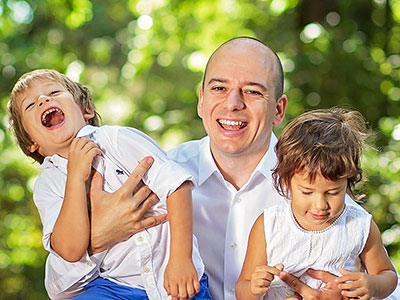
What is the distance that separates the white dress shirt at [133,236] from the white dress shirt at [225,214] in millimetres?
330

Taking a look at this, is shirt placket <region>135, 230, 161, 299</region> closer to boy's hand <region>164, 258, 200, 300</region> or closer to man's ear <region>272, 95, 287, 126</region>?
boy's hand <region>164, 258, 200, 300</region>

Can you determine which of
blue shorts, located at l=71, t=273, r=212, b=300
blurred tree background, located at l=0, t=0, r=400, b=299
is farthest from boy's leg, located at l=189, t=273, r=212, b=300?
blurred tree background, located at l=0, t=0, r=400, b=299

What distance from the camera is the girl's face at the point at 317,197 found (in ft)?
7.61

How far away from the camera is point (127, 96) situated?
25.3ft

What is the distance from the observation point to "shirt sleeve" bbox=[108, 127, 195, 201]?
255 centimetres

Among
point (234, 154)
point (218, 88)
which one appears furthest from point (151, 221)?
point (218, 88)

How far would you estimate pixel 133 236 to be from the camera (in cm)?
264

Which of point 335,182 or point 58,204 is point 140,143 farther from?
point 335,182

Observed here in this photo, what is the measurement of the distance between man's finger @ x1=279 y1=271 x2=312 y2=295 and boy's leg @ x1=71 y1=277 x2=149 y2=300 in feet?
1.67

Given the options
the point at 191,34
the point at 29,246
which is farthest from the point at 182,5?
the point at 29,246

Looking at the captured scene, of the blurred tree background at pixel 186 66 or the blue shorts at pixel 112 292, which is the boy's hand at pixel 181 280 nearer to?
the blue shorts at pixel 112 292

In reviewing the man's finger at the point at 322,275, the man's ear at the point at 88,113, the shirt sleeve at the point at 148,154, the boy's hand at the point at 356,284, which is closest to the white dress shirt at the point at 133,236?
the shirt sleeve at the point at 148,154

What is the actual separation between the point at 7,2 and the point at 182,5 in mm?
1689

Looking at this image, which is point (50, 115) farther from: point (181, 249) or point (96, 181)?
point (181, 249)
